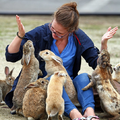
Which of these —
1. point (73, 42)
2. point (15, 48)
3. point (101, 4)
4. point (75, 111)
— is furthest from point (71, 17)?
point (101, 4)

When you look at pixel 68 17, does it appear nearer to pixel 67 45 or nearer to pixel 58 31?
pixel 58 31

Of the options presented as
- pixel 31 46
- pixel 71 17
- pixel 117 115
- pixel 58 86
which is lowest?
pixel 117 115

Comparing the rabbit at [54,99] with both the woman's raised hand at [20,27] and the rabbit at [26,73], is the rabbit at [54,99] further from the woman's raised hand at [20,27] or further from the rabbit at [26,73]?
the woman's raised hand at [20,27]

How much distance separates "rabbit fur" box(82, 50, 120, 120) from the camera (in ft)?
11.2

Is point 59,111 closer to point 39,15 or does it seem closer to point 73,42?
point 73,42

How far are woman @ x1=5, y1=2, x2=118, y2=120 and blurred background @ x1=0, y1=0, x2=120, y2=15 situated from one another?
1171 centimetres

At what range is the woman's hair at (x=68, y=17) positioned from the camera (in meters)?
3.68

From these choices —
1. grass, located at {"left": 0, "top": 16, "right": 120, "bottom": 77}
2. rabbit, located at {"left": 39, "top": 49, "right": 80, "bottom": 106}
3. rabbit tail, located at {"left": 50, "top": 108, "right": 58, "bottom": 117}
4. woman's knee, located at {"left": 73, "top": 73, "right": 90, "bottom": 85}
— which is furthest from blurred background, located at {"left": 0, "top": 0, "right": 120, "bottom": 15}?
rabbit tail, located at {"left": 50, "top": 108, "right": 58, "bottom": 117}

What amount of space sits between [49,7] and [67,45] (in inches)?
552

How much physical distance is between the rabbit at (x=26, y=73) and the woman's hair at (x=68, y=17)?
22.6 inches

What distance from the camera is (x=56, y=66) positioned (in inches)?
157

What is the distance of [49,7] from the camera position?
17703 mm

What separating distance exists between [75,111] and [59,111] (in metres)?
0.25

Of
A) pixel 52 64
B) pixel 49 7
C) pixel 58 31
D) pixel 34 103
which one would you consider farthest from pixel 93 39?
pixel 49 7
